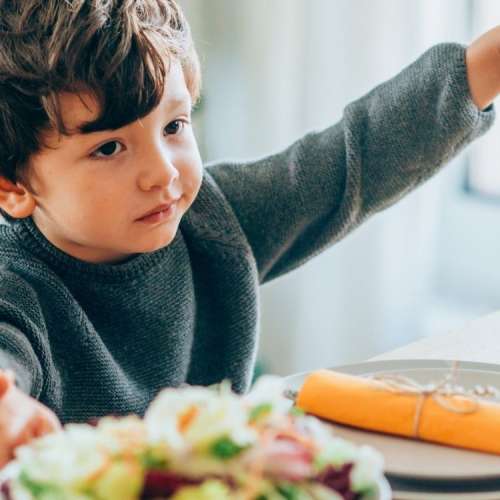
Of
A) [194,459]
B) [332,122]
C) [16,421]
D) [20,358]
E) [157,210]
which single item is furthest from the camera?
[332,122]

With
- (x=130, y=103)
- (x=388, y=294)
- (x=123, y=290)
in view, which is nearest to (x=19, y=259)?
(x=123, y=290)

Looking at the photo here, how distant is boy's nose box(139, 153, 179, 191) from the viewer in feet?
3.10

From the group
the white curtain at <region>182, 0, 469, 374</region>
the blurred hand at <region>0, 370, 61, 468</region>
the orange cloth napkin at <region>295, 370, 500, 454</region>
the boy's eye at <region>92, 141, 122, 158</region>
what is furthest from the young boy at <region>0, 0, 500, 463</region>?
the white curtain at <region>182, 0, 469, 374</region>

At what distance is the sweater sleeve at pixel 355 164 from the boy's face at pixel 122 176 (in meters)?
0.21

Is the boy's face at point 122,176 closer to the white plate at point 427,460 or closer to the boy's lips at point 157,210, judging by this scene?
the boy's lips at point 157,210

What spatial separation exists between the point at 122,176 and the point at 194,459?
19.3 inches

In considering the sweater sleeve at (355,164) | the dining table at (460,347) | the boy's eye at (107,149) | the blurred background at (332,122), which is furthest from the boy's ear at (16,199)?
the blurred background at (332,122)

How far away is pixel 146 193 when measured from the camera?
3.18 feet

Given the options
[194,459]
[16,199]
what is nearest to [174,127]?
[16,199]

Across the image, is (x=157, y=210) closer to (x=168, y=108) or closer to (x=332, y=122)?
(x=168, y=108)

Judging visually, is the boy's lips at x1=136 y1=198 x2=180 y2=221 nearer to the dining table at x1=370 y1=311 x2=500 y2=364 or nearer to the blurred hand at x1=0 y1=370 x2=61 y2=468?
the dining table at x1=370 y1=311 x2=500 y2=364

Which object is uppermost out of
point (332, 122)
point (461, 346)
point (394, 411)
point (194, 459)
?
point (194, 459)

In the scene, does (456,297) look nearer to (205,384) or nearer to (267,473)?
(205,384)

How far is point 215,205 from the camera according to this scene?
1.21 metres
